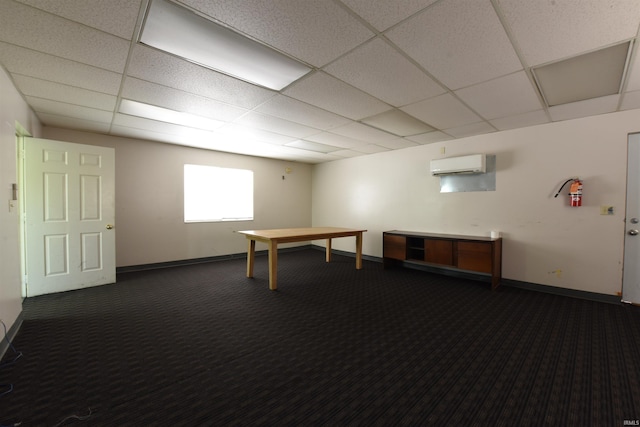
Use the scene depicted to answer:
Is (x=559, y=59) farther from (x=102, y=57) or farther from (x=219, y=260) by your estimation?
(x=219, y=260)

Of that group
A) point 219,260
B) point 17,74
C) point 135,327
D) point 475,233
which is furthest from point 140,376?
point 475,233

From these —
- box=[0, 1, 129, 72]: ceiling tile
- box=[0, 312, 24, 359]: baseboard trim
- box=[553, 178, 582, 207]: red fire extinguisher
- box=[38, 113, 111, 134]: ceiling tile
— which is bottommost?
box=[0, 312, 24, 359]: baseboard trim

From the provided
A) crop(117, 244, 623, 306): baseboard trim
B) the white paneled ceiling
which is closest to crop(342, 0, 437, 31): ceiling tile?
the white paneled ceiling

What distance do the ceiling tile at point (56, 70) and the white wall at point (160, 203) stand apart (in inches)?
88.7

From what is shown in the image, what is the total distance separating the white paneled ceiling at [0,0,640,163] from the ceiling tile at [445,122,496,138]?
46 mm

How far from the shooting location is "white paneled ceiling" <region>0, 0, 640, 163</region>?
5.35 ft

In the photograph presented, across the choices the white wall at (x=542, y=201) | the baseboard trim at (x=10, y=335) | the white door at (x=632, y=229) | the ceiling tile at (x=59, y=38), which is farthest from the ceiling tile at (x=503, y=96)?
the baseboard trim at (x=10, y=335)

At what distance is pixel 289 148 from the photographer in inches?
211

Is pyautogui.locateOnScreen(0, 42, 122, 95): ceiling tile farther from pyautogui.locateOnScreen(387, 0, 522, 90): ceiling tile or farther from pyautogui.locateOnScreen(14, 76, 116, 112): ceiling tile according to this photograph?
pyautogui.locateOnScreen(387, 0, 522, 90): ceiling tile

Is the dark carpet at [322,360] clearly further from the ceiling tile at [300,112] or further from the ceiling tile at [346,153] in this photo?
the ceiling tile at [346,153]

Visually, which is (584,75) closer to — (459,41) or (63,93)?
(459,41)

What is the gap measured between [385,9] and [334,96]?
1273 millimetres

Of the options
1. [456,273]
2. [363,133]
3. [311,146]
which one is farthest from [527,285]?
[311,146]

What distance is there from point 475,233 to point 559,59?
2838mm
